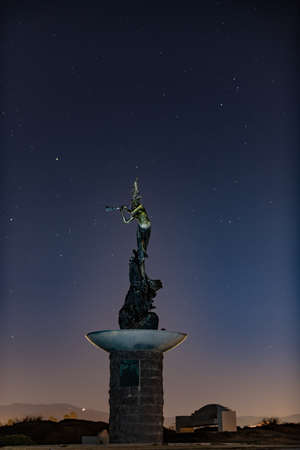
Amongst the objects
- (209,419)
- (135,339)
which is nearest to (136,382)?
(135,339)

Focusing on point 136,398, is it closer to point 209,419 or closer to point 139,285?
point 139,285

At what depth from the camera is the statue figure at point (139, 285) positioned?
17.2 meters

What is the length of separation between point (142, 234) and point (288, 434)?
30.2 ft

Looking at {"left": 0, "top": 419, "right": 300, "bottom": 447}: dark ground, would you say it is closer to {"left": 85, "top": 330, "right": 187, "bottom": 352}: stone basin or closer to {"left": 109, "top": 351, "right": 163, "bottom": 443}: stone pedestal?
{"left": 109, "top": 351, "right": 163, "bottom": 443}: stone pedestal

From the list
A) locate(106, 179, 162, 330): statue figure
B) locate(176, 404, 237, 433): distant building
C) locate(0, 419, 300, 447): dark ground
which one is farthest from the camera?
locate(176, 404, 237, 433): distant building

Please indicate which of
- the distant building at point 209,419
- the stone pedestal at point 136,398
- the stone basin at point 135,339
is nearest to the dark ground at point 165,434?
the distant building at point 209,419

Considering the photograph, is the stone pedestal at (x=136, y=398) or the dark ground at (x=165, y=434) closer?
the stone pedestal at (x=136, y=398)

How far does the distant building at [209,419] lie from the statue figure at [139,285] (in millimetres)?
6412

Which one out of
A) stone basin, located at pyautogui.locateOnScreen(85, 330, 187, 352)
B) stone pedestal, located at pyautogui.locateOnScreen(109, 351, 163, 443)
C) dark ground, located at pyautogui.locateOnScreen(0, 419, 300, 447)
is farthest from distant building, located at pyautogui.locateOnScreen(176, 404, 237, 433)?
stone basin, located at pyautogui.locateOnScreen(85, 330, 187, 352)

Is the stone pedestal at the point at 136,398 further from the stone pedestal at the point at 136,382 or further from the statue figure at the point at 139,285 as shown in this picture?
the statue figure at the point at 139,285

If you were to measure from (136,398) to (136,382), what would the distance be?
38 centimetres

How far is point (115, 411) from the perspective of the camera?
51.7ft

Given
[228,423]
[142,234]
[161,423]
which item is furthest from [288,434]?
[142,234]

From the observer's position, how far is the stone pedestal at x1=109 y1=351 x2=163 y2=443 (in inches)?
612
